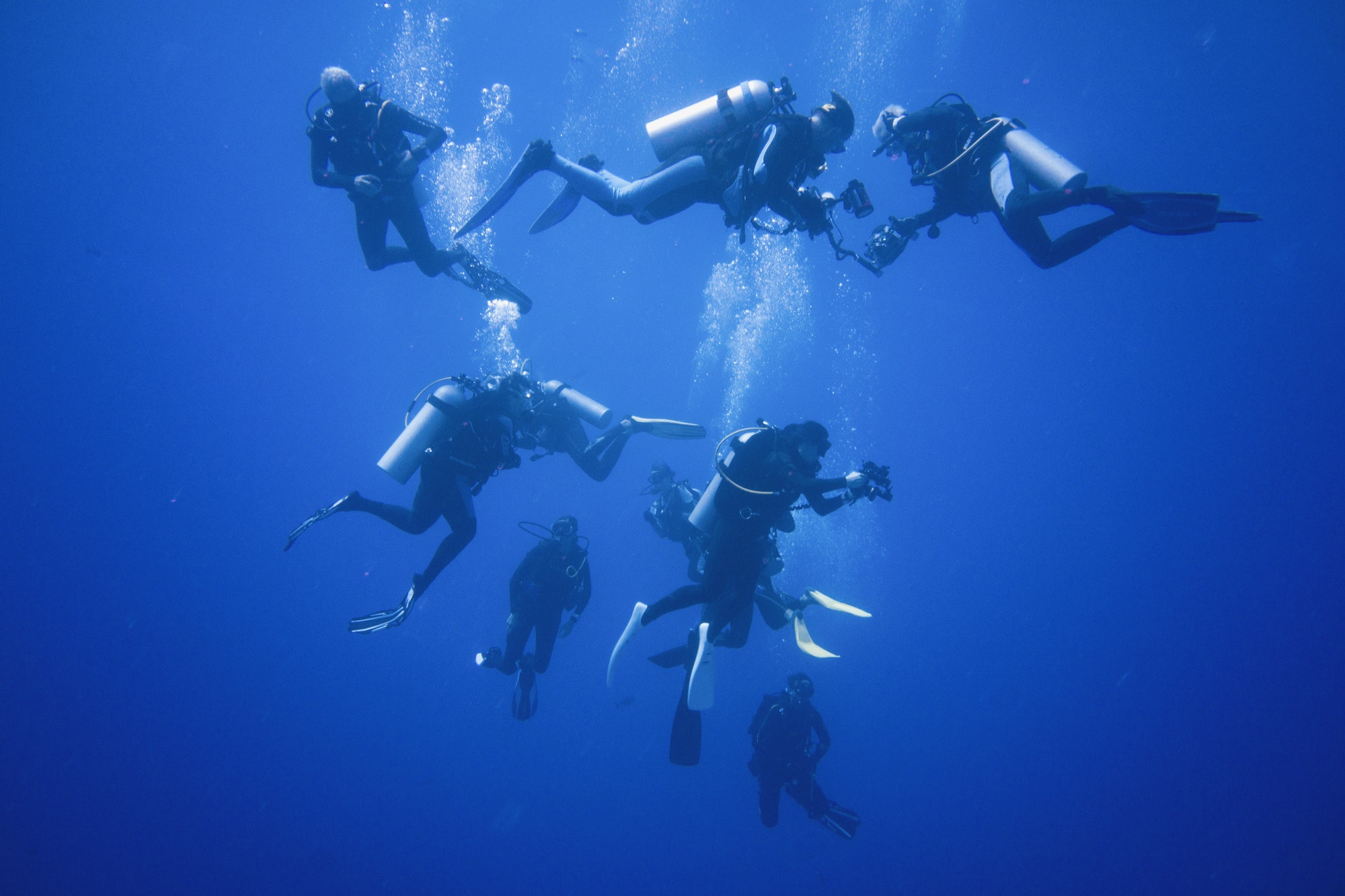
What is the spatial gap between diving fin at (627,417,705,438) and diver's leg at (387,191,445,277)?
3406 millimetres

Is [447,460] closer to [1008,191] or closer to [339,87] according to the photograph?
[339,87]

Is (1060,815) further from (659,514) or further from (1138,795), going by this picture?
(659,514)

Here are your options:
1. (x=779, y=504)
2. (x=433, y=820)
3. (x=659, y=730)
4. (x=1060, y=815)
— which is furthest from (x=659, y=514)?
(x=1060, y=815)

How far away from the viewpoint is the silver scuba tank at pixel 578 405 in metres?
7.39

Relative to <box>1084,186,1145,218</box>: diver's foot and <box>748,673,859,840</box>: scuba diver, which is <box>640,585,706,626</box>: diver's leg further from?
<box>748,673,859,840</box>: scuba diver

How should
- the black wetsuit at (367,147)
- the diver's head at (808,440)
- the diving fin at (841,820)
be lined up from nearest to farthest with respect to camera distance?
the diver's head at (808,440), the black wetsuit at (367,147), the diving fin at (841,820)

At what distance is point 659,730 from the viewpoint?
33.8 meters

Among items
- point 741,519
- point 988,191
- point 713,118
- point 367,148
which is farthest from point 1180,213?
point 367,148

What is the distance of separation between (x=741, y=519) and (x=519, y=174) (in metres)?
4.01

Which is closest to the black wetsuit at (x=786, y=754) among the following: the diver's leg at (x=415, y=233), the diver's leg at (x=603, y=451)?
the diver's leg at (x=603, y=451)

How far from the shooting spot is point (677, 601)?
528cm

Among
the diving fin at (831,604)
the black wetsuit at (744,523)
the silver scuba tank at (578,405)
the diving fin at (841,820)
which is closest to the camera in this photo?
the black wetsuit at (744,523)

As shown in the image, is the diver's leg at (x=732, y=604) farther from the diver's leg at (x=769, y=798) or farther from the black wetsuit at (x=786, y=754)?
the diver's leg at (x=769, y=798)

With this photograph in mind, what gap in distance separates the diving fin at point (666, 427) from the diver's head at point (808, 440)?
8.89 feet
